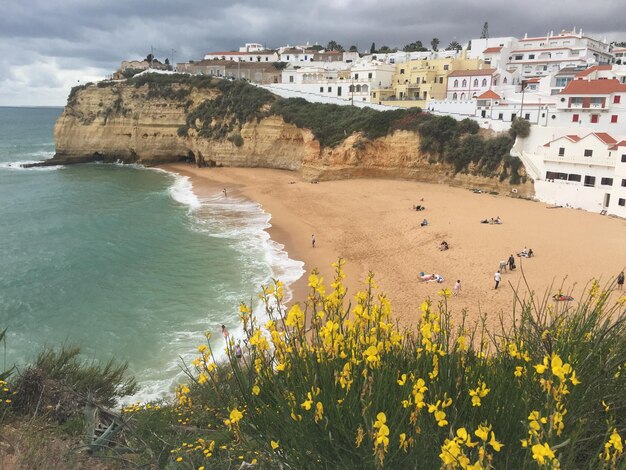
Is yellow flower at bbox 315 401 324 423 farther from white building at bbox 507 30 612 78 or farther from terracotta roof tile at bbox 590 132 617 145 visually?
white building at bbox 507 30 612 78

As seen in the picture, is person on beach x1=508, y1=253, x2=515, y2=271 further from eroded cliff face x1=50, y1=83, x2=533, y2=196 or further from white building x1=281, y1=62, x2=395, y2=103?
white building x1=281, y1=62, x2=395, y2=103

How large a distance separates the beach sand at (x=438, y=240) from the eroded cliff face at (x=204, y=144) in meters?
2.02

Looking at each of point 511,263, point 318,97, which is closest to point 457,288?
point 511,263

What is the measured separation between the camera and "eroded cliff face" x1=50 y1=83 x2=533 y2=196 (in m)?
39.2

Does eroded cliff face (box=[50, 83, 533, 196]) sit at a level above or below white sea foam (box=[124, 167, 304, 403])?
above

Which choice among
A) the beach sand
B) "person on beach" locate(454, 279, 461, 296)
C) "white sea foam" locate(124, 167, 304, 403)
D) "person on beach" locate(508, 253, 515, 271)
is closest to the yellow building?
the beach sand

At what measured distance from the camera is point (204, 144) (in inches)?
2025

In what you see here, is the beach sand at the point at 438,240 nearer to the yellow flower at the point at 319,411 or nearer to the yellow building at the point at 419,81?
the yellow flower at the point at 319,411

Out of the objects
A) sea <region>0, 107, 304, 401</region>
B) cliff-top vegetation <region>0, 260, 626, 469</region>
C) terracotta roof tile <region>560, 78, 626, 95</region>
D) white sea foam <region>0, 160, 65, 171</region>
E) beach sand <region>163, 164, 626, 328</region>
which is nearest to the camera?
cliff-top vegetation <region>0, 260, 626, 469</region>

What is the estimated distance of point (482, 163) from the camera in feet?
116

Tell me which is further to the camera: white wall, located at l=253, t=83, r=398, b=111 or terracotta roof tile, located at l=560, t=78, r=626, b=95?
white wall, located at l=253, t=83, r=398, b=111

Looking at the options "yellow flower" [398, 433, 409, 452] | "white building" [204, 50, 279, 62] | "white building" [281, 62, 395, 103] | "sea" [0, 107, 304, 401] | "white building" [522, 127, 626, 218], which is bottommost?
"sea" [0, 107, 304, 401]

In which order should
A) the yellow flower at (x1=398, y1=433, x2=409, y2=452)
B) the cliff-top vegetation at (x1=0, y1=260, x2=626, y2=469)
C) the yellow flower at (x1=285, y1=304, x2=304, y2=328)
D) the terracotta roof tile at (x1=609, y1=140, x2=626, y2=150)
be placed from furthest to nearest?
the terracotta roof tile at (x1=609, y1=140, x2=626, y2=150) → the yellow flower at (x1=285, y1=304, x2=304, y2=328) → the cliff-top vegetation at (x1=0, y1=260, x2=626, y2=469) → the yellow flower at (x1=398, y1=433, x2=409, y2=452)

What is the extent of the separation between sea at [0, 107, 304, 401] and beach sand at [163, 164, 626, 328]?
2628mm
